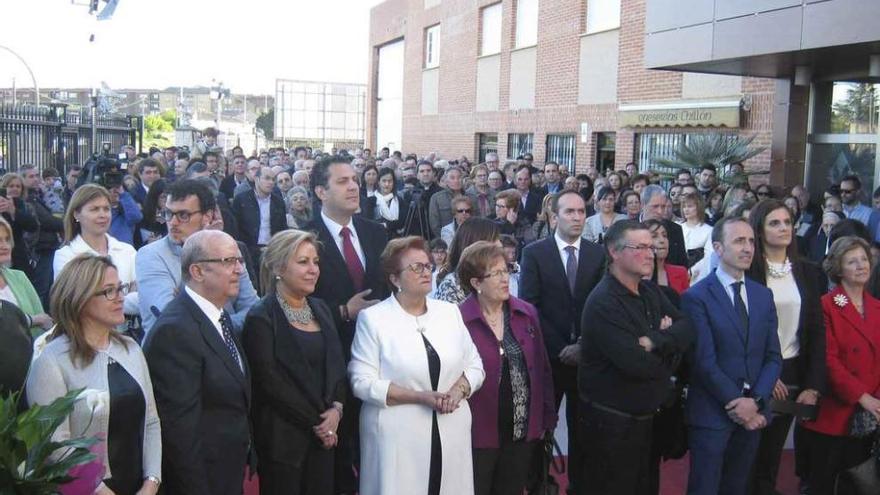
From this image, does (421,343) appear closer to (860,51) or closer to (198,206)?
(198,206)

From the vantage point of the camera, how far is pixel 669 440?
518cm

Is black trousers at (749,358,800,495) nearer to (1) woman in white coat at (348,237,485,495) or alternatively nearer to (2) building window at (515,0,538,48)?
(1) woman in white coat at (348,237,485,495)

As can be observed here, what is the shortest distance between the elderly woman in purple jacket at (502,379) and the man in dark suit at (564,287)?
0.74 m

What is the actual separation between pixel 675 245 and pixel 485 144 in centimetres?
1824

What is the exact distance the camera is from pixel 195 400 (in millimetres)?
3693

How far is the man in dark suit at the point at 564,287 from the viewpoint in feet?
18.2

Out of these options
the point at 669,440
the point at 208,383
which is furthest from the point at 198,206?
the point at 669,440

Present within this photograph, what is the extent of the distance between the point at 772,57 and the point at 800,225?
2.55 metres

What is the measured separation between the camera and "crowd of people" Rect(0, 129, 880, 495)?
12.0 ft

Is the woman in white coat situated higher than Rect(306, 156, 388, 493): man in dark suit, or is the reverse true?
Rect(306, 156, 388, 493): man in dark suit

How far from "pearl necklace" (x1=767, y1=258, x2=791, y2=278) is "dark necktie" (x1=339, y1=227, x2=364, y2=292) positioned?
2533 millimetres

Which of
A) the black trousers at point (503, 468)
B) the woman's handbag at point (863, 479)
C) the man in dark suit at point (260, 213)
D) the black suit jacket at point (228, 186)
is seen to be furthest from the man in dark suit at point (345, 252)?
the black suit jacket at point (228, 186)

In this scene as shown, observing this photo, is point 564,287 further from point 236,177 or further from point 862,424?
point 236,177

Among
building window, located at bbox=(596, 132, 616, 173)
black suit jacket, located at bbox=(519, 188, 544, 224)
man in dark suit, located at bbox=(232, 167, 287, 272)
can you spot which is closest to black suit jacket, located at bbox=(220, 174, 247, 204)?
man in dark suit, located at bbox=(232, 167, 287, 272)
